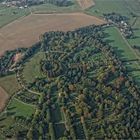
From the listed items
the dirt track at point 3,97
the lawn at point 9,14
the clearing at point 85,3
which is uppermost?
the lawn at point 9,14

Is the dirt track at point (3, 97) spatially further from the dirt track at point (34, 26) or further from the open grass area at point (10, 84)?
the dirt track at point (34, 26)

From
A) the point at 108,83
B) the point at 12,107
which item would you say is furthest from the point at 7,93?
the point at 108,83

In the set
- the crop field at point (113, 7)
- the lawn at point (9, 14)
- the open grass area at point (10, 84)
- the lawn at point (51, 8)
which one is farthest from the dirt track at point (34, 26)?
the open grass area at point (10, 84)

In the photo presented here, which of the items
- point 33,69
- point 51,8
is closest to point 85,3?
point 51,8

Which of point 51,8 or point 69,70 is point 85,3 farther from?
point 69,70

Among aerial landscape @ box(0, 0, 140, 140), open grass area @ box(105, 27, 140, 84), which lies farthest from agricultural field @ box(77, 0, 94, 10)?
open grass area @ box(105, 27, 140, 84)

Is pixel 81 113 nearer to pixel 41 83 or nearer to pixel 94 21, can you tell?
pixel 41 83
